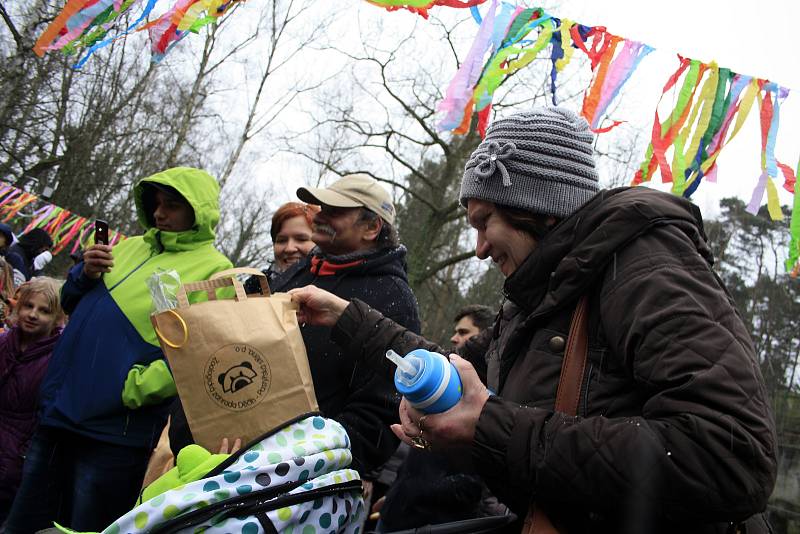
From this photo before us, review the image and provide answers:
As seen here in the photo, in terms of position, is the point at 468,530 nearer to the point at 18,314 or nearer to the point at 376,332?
the point at 376,332

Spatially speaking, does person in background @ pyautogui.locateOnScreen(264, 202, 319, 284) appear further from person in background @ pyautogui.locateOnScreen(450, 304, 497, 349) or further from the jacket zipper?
the jacket zipper

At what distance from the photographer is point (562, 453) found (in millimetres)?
1077

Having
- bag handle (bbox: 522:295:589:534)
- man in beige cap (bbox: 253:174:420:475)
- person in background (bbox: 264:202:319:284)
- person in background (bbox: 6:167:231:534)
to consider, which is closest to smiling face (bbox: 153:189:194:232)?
person in background (bbox: 6:167:231:534)

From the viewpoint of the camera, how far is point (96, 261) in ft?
9.18

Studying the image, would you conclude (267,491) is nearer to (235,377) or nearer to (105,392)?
(235,377)

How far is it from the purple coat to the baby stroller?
105 inches

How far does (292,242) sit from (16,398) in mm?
1951

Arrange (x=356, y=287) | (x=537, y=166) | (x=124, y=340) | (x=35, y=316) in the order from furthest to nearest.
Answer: (x=35, y=316) → (x=124, y=340) → (x=356, y=287) → (x=537, y=166)

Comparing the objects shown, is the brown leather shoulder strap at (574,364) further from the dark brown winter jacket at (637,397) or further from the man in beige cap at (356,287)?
the man in beige cap at (356,287)

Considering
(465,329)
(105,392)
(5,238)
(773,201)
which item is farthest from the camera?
(5,238)

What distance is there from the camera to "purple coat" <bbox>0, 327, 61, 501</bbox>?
11.6 feet

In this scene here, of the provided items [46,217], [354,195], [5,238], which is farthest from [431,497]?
[46,217]

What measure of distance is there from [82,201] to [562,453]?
61.9ft

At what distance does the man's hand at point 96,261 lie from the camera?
2.80m
